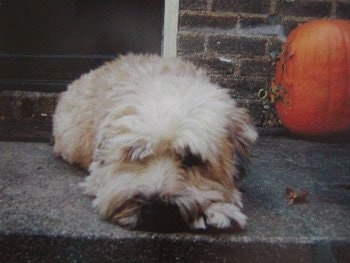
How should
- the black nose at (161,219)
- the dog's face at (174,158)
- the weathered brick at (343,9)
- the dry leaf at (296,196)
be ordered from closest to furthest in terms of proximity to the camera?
the black nose at (161,219) < the dog's face at (174,158) < the dry leaf at (296,196) < the weathered brick at (343,9)

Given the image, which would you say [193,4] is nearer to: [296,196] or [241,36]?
[241,36]

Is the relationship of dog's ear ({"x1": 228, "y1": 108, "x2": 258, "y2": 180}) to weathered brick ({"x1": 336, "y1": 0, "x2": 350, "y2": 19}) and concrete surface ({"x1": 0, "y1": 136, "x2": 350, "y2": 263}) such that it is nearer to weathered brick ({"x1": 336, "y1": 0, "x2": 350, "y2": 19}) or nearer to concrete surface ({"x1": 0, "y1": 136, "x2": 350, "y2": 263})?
concrete surface ({"x1": 0, "y1": 136, "x2": 350, "y2": 263})

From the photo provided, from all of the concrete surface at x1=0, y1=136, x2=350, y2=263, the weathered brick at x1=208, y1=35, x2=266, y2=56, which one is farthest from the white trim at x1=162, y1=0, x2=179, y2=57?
the concrete surface at x1=0, y1=136, x2=350, y2=263

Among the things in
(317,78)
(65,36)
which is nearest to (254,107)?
(317,78)

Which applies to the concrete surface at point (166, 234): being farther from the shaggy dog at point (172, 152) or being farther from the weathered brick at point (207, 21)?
the weathered brick at point (207, 21)

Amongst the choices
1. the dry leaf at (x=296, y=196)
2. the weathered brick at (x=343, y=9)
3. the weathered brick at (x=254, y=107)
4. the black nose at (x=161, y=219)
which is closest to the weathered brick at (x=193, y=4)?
the weathered brick at (x=254, y=107)

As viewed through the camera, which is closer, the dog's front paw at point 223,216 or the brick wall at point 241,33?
the dog's front paw at point 223,216
